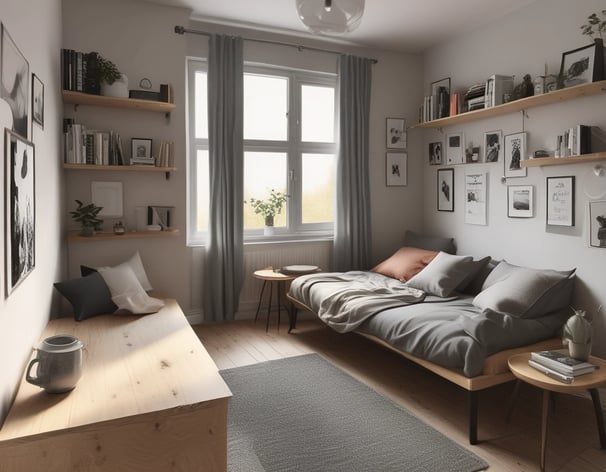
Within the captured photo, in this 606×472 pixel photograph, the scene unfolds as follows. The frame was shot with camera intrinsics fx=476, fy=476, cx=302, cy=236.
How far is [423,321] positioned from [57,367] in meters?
1.99

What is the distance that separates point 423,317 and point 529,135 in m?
1.79

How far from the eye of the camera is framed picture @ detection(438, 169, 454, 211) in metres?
4.57

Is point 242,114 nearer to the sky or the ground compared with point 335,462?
nearer to the sky

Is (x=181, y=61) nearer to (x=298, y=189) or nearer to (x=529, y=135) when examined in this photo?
(x=298, y=189)

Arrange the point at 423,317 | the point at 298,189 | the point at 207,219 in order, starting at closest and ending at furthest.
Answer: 1. the point at 423,317
2. the point at 207,219
3. the point at 298,189

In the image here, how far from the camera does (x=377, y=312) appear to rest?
10.5 ft

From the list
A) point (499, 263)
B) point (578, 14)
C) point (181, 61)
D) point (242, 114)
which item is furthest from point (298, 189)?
point (578, 14)

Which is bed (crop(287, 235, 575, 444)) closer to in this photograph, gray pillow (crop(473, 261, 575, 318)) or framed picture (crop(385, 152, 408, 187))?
gray pillow (crop(473, 261, 575, 318))

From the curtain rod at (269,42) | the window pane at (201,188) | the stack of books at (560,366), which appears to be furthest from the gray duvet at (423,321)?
the curtain rod at (269,42)

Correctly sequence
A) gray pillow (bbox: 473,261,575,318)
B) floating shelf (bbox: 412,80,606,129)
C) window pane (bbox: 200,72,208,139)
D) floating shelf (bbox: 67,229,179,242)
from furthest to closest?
window pane (bbox: 200,72,208,139)
floating shelf (bbox: 67,229,179,242)
floating shelf (bbox: 412,80,606,129)
gray pillow (bbox: 473,261,575,318)

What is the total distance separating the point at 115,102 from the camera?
11.6 feet

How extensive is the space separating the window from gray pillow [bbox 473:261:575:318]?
2030 millimetres

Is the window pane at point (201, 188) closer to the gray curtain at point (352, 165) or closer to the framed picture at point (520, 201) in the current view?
the gray curtain at point (352, 165)

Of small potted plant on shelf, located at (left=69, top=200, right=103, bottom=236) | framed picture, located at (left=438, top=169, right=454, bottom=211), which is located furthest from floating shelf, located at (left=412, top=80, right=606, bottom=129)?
Result: small potted plant on shelf, located at (left=69, top=200, right=103, bottom=236)
